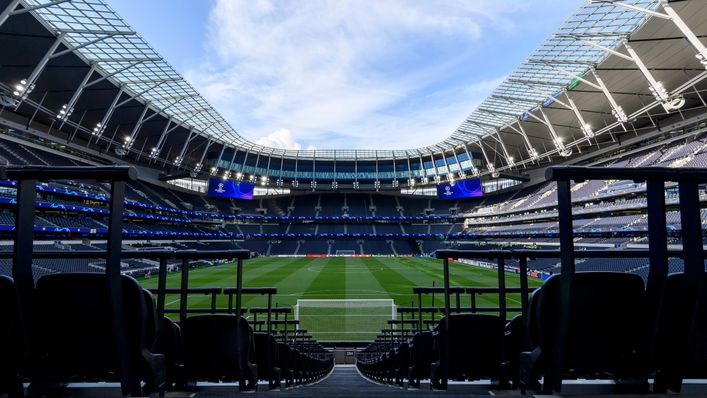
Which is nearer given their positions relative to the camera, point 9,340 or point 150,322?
point 9,340

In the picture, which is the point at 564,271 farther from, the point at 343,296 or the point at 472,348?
the point at 343,296

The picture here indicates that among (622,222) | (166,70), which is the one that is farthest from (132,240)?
(622,222)

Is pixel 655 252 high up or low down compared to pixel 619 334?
up

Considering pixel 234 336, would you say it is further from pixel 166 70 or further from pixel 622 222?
pixel 622 222

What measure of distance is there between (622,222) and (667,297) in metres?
44.8

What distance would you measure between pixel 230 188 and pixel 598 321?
227 ft

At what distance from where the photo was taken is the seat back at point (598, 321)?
2.35m

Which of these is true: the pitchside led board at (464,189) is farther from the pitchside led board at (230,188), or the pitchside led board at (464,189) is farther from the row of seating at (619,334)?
the row of seating at (619,334)

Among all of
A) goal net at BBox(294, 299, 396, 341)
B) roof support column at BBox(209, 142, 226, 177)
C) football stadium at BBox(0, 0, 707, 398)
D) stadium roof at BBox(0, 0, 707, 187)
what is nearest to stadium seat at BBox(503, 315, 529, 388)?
football stadium at BBox(0, 0, 707, 398)

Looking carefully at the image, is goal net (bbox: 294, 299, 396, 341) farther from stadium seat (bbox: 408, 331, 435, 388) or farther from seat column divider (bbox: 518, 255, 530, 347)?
seat column divider (bbox: 518, 255, 530, 347)

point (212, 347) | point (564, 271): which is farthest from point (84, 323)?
point (564, 271)

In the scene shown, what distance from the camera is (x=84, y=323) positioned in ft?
7.77

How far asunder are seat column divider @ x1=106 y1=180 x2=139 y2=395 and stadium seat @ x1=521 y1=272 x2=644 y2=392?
262 cm

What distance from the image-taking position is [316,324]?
1872 cm
